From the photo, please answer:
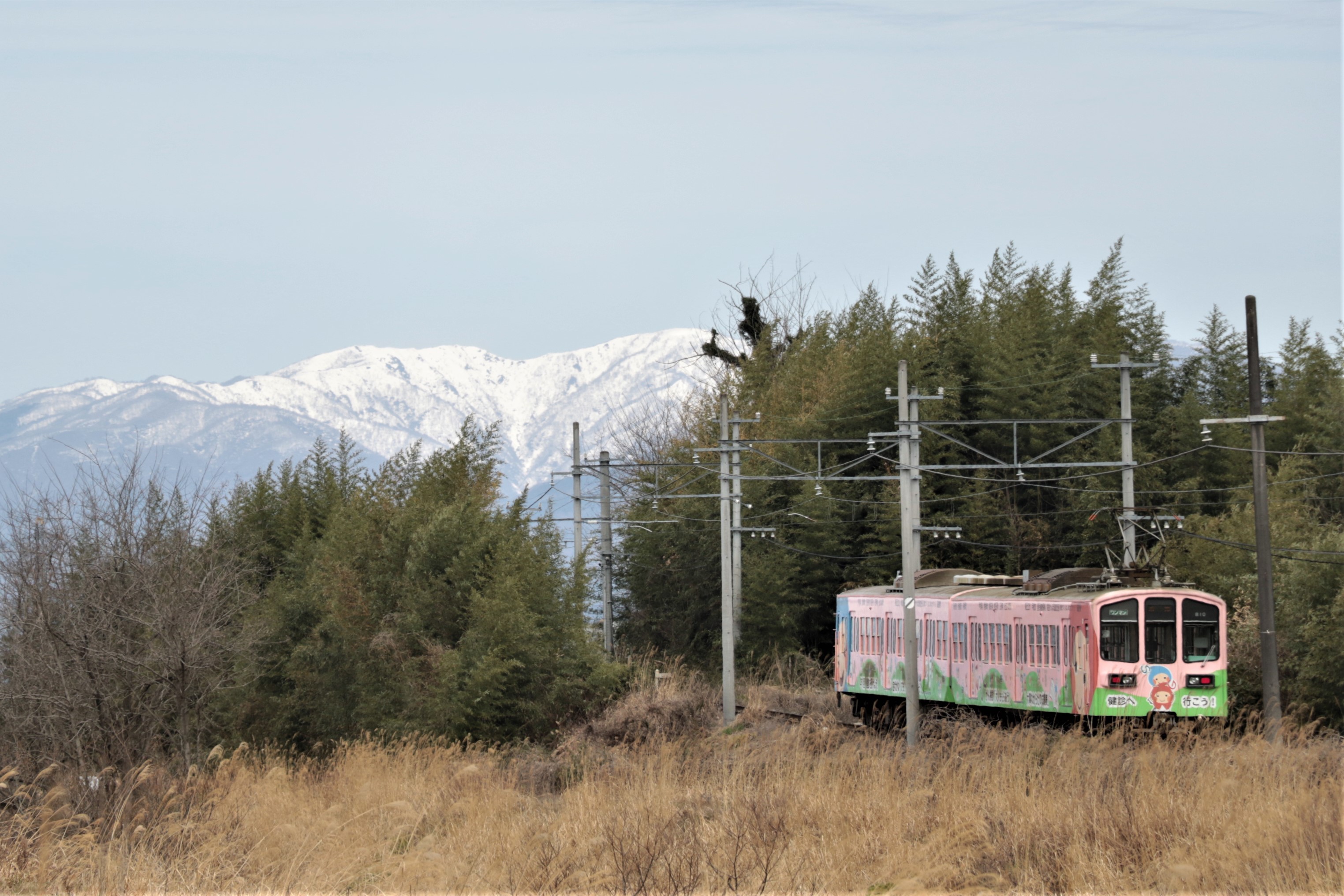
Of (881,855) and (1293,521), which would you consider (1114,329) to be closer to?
(1293,521)

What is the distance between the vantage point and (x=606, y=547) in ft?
118

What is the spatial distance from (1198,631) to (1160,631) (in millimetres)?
717

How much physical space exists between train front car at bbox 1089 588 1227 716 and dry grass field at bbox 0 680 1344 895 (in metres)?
5.81

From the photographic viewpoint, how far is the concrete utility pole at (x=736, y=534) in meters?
30.8

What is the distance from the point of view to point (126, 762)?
672 inches

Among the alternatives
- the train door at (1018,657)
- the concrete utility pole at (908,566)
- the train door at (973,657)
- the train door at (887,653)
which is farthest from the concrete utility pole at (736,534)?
the train door at (1018,657)

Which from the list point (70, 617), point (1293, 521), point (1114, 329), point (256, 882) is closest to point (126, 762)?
point (70, 617)

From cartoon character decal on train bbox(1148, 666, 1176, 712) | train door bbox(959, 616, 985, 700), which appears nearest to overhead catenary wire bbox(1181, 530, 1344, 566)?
cartoon character decal on train bbox(1148, 666, 1176, 712)

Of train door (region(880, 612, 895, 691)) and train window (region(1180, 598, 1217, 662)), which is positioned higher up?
train window (region(1180, 598, 1217, 662))

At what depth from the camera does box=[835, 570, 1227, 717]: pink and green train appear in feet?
64.5

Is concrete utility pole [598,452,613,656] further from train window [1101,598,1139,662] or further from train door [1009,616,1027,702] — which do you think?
train window [1101,598,1139,662]

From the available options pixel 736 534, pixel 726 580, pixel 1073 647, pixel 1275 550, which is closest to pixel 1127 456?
pixel 1275 550

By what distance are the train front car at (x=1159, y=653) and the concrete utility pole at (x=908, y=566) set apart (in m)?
3.12

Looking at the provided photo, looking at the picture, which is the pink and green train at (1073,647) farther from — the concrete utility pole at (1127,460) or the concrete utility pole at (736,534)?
the concrete utility pole at (736,534)
